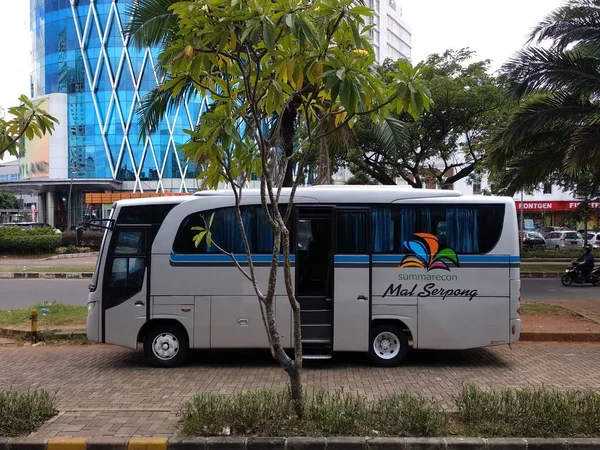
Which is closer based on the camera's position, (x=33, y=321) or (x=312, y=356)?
(x=312, y=356)

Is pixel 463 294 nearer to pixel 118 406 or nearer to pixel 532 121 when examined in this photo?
pixel 118 406

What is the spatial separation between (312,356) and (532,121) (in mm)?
9150

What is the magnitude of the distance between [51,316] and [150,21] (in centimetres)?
644

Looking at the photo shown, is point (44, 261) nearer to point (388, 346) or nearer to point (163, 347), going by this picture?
point (163, 347)

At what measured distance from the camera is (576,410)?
5.16 meters

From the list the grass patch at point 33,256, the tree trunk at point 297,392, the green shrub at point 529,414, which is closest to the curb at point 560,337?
the green shrub at point 529,414

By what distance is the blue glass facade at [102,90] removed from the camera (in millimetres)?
53562

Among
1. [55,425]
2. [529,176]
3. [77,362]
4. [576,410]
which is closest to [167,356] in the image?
[77,362]

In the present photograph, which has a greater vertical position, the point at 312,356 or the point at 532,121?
the point at 532,121

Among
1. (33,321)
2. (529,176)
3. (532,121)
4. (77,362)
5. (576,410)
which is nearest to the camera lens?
(576,410)

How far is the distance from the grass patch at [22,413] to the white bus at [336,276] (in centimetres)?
253

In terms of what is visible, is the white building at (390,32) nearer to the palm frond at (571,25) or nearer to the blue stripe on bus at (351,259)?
the palm frond at (571,25)

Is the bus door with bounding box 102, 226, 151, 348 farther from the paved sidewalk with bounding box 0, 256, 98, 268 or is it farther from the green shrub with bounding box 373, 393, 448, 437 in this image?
the paved sidewalk with bounding box 0, 256, 98, 268

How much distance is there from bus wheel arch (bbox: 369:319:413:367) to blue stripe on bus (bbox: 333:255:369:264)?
93 centimetres
